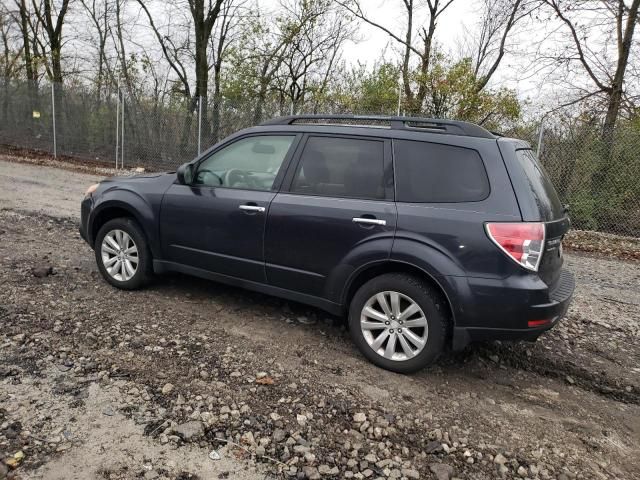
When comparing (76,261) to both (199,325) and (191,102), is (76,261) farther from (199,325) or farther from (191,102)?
(191,102)

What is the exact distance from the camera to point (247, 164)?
14.0 feet

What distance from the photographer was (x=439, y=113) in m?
12.8

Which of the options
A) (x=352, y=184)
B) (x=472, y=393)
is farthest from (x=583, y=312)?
(x=352, y=184)

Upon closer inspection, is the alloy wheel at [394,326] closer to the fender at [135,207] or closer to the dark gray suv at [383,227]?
the dark gray suv at [383,227]

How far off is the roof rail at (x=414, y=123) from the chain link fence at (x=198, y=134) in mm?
7249

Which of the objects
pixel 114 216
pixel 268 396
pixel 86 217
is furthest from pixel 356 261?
pixel 86 217

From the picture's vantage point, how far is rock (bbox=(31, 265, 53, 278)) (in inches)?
190

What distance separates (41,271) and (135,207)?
131 cm

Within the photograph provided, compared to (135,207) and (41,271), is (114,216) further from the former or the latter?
(41,271)

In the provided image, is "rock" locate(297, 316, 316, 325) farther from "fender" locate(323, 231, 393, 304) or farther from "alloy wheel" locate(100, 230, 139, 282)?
"alloy wheel" locate(100, 230, 139, 282)

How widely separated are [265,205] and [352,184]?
76 cm

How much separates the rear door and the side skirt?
56mm

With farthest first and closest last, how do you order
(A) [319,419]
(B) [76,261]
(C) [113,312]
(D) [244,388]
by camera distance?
(B) [76,261] < (C) [113,312] < (D) [244,388] < (A) [319,419]

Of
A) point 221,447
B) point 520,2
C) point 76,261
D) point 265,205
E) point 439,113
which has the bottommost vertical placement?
point 221,447
